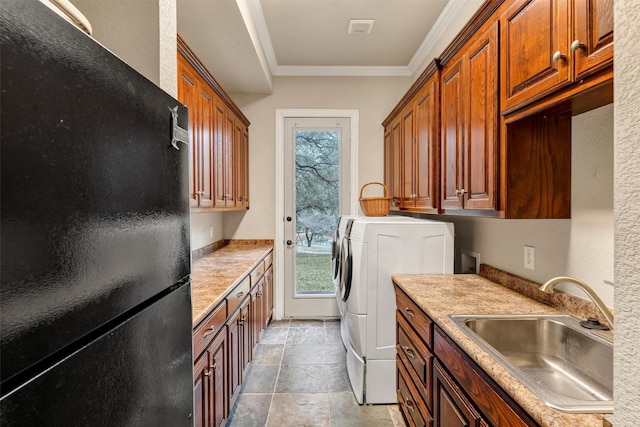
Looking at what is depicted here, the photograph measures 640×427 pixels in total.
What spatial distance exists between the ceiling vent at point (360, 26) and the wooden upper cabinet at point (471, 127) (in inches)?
44.0

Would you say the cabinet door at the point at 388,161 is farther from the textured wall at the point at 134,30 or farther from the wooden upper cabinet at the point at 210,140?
the textured wall at the point at 134,30

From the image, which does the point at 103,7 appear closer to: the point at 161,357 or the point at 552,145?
the point at 161,357

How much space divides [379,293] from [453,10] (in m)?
2.21

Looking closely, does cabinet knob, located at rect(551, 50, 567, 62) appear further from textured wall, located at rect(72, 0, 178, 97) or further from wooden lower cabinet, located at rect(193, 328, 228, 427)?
wooden lower cabinet, located at rect(193, 328, 228, 427)

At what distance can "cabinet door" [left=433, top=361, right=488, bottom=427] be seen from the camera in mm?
1130

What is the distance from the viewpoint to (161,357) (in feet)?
2.35

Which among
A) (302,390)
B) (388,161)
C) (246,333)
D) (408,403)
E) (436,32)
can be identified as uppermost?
(436,32)

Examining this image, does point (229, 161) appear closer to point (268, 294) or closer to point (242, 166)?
point (242, 166)

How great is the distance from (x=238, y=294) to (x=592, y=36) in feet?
6.63

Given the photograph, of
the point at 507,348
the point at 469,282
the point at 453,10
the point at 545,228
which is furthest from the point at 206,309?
the point at 453,10

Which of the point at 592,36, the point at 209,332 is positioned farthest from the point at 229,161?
the point at 592,36

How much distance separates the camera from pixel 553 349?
136 centimetres

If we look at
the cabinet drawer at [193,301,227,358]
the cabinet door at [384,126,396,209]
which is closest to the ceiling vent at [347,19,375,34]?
the cabinet door at [384,126,396,209]

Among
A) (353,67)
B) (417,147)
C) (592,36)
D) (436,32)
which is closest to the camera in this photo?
(592,36)
